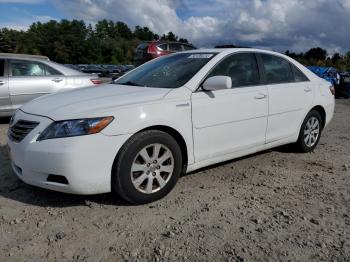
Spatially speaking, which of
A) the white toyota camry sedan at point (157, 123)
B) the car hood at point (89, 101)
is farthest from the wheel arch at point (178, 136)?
the car hood at point (89, 101)

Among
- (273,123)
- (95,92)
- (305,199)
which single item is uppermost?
(95,92)

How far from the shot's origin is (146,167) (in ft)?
12.1

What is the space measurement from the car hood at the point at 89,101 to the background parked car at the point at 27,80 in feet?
12.2

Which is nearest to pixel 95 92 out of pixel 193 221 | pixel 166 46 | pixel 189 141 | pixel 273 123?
pixel 189 141

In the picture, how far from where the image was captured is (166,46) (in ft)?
54.3

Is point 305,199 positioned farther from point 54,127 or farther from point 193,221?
point 54,127

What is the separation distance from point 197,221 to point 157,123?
0.97 meters

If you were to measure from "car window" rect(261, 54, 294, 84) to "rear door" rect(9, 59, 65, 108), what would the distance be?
4497 mm

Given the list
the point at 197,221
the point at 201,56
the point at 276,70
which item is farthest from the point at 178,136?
the point at 276,70

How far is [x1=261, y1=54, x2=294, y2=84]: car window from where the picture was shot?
498 cm

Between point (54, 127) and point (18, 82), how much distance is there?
4.68 m

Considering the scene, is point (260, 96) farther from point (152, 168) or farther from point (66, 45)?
point (66, 45)

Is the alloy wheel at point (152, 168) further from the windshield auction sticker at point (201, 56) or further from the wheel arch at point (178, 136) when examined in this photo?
the windshield auction sticker at point (201, 56)

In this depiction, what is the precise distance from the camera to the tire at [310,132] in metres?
5.50
